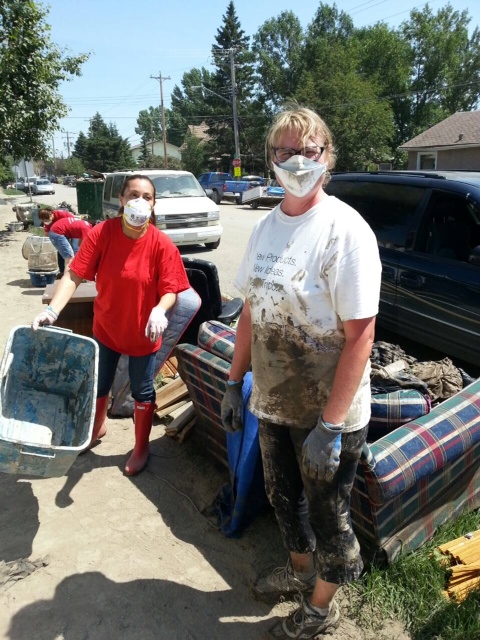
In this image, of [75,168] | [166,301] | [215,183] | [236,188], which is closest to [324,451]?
[166,301]

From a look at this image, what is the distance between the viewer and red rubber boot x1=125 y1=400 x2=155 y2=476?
341cm

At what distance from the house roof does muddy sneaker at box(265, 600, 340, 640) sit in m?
29.8

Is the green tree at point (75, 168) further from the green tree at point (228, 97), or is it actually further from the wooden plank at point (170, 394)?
the wooden plank at point (170, 394)

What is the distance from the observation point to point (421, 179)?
4770mm

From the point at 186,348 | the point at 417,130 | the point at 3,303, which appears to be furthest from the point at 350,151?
the point at 186,348

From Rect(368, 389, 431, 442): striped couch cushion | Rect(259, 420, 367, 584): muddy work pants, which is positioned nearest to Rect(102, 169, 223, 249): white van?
Rect(368, 389, 431, 442): striped couch cushion

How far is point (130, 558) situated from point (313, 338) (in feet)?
5.53

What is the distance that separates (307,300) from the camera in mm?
1721

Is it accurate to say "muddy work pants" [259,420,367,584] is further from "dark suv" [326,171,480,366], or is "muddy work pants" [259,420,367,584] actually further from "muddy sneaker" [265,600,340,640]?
"dark suv" [326,171,480,366]

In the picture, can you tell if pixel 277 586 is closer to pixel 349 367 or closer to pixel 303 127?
pixel 349 367

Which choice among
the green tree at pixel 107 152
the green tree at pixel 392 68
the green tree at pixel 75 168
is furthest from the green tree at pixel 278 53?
the green tree at pixel 75 168

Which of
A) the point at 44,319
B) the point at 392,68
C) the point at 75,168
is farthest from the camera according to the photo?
the point at 75,168

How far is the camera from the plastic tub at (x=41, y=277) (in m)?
8.96

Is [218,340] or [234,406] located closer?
[234,406]
